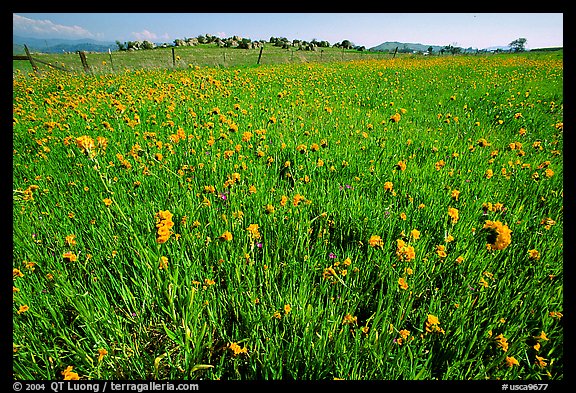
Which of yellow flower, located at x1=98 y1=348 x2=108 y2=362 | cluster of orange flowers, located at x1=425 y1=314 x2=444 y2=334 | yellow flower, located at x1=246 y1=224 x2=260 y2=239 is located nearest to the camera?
yellow flower, located at x1=98 y1=348 x2=108 y2=362

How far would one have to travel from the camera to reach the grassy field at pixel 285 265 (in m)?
1.44

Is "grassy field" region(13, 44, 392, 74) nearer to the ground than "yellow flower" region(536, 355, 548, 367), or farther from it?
farther from it

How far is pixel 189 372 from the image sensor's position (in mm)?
1381

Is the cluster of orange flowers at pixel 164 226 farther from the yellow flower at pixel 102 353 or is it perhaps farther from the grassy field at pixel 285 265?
the yellow flower at pixel 102 353

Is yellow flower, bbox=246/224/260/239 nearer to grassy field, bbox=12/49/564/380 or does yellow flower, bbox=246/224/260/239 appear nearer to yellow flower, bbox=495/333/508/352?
grassy field, bbox=12/49/564/380

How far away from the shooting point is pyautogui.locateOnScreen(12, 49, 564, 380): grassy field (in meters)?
1.44

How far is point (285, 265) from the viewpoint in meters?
1.92

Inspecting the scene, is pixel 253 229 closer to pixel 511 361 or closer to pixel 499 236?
pixel 499 236

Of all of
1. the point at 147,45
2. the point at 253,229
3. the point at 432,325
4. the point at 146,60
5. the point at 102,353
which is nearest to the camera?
the point at 102,353

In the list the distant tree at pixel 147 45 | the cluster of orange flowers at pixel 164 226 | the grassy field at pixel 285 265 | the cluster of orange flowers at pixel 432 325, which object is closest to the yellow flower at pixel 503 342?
the grassy field at pixel 285 265

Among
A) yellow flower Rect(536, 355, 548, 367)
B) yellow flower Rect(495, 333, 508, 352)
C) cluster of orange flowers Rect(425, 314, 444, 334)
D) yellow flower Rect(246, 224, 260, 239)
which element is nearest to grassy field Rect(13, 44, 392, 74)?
yellow flower Rect(246, 224, 260, 239)

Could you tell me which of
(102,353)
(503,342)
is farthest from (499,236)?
(102,353)
